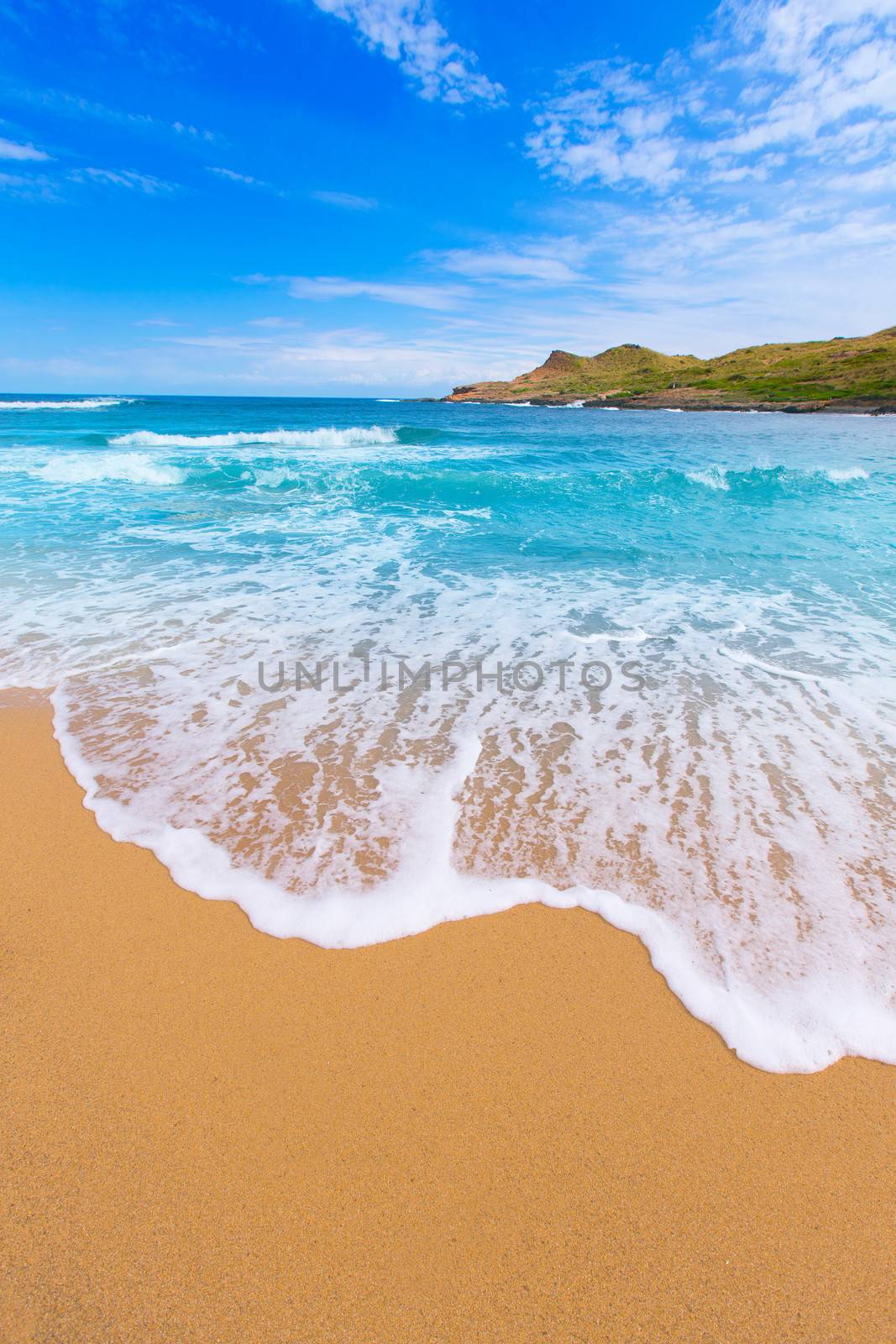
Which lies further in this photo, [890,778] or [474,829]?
[890,778]

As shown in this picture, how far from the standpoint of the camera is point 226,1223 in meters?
1.90

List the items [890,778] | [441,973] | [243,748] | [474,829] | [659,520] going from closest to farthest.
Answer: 1. [441,973]
2. [474,829]
3. [890,778]
4. [243,748]
5. [659,520]

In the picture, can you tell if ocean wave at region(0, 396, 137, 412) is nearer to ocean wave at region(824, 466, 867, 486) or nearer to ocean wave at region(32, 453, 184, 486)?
ocean wave at region(32, 453, 184, 486)

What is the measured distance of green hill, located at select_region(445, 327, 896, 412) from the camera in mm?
58000

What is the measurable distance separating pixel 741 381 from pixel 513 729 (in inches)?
3475

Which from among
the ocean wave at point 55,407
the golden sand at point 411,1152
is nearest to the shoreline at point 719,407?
the ocean wave at point 55,407

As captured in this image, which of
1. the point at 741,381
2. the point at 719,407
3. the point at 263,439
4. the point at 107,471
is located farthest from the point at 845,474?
the point at 741,381

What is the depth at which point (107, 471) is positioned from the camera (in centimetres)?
2220

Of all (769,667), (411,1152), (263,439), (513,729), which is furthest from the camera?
(263,439)

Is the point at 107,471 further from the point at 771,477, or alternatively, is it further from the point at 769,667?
the point at 771,477

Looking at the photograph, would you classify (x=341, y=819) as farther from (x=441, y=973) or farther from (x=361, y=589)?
(x=361, y=589)

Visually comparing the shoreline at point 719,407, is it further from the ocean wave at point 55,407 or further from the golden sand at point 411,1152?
the golden sand at point 411,1152

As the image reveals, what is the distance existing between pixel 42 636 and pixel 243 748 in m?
3.86

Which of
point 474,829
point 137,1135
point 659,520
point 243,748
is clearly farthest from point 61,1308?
point 659,520
